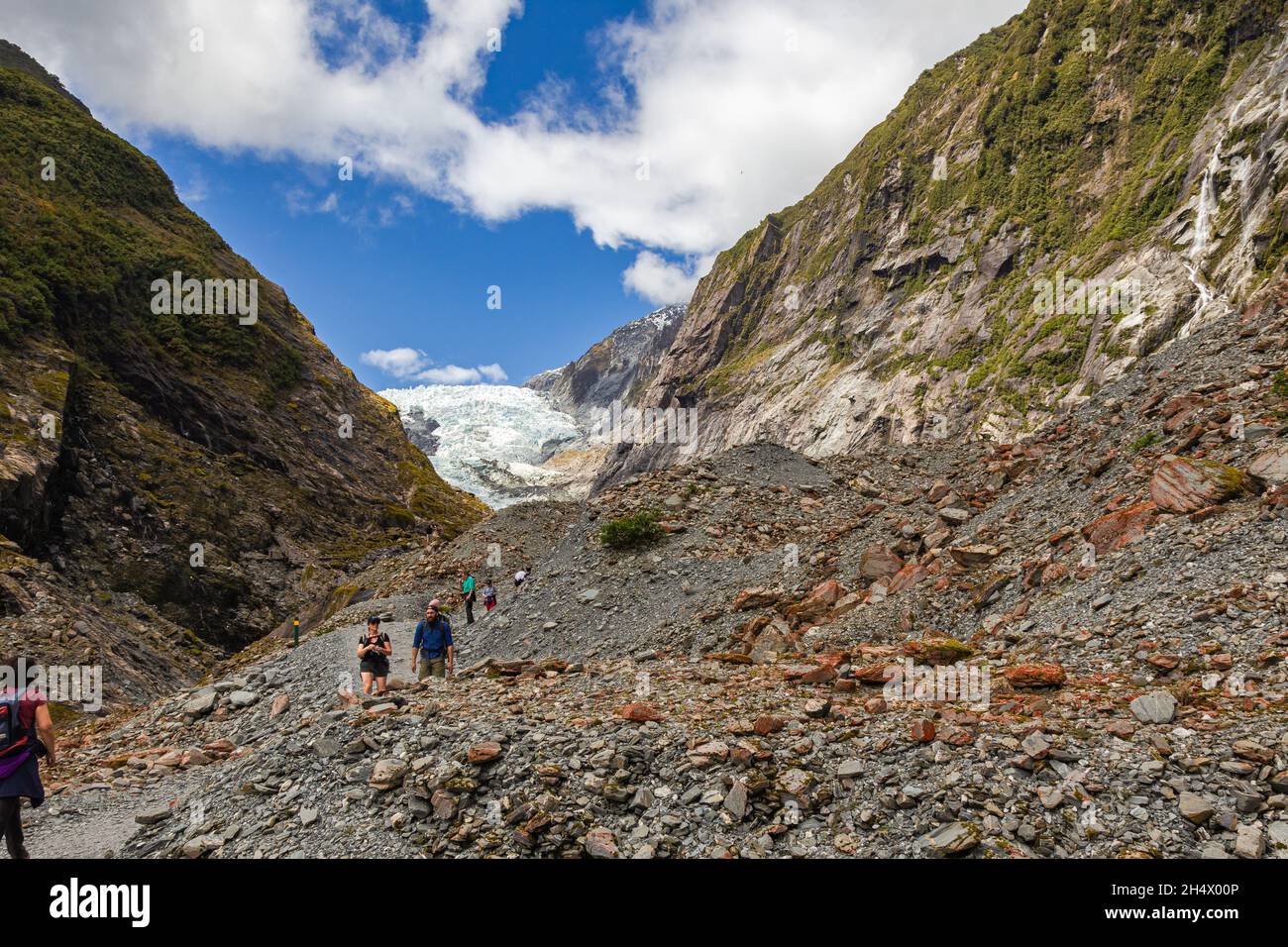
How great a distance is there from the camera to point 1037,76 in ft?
241

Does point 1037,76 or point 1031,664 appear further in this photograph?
point 1037,76

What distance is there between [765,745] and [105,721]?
60.1 ft

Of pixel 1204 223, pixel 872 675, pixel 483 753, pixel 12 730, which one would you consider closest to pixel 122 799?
pixel 12 730

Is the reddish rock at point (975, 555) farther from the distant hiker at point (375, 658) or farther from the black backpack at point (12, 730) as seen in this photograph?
the black backpack at point (12, 730)

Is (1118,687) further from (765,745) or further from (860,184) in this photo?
(860,184)

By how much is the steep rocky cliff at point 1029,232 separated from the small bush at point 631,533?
31.4 meters

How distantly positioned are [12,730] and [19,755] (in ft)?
0.90

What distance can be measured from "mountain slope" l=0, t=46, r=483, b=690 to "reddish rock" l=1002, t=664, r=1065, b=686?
25465 mm

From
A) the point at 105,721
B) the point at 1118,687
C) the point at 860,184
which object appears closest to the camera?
the point at 1118,687

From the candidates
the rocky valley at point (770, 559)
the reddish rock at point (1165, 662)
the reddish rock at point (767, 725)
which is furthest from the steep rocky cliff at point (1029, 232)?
the reddish rock at point (767, 725)

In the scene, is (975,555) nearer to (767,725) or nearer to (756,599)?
(756,599)

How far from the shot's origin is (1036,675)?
8.84 metres

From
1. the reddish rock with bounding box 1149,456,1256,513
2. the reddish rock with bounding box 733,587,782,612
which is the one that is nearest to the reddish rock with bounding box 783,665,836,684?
the reddish rock with bounding box 733,587,782,612
